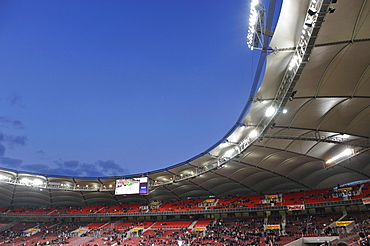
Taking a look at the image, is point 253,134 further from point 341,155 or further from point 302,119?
point 341,155

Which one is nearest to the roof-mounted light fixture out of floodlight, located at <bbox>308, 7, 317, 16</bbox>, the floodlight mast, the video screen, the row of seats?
the row of seats

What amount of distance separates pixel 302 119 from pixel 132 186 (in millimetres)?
32069

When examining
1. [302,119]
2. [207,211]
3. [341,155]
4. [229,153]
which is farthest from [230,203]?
[302,119]

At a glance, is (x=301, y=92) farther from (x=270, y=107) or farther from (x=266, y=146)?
(x=266, y=146)

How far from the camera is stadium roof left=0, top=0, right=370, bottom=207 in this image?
12.6 m

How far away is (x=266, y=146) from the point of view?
2948 cm

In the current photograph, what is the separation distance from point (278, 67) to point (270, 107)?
4.06m

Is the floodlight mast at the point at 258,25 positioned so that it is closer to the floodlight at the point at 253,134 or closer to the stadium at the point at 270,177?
the stadium at the point at 270,177

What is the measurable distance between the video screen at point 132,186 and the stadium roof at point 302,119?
3070 mm

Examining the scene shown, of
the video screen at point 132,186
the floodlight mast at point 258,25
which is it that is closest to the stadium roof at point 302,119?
the floodlight mast at point 258,25

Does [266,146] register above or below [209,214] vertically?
above

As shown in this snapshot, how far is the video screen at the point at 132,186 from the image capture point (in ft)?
143

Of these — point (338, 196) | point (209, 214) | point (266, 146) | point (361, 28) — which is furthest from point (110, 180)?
point (361, 28)

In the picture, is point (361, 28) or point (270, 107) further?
point (270, 107)
